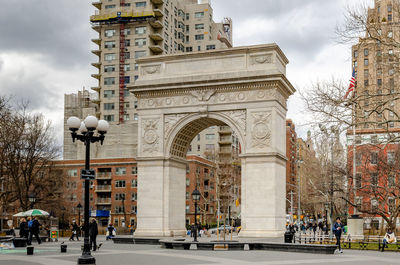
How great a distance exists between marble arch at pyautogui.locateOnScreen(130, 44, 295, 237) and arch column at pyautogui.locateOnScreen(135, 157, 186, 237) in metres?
0.07

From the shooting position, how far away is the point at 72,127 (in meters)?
20.0

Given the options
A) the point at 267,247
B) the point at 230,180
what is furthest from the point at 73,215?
the point at 267,247

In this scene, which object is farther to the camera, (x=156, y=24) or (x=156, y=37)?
(x=156, y=24)

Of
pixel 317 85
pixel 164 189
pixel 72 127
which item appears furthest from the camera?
pixel 164 189

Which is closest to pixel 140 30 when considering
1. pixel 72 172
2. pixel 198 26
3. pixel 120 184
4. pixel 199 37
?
pixel 199 37

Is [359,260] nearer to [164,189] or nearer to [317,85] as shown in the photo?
[317,85]

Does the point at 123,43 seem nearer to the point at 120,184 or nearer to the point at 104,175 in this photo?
the point at 104,175

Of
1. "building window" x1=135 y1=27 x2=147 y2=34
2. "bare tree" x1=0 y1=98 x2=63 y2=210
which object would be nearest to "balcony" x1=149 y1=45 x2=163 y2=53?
"building window" x1=135 y1=27 x2=147 y2=34

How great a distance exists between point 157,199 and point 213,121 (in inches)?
284

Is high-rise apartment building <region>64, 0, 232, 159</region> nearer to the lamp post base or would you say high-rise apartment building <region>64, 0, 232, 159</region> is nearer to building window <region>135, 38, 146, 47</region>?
building window <region>135, 38, 146, 47</region>

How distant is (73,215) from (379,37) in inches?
2648

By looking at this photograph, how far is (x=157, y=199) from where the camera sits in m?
40.3

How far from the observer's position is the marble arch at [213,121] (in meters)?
37.5

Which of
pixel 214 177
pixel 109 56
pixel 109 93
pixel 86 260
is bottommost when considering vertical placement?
pixel 86 260
